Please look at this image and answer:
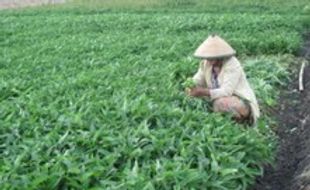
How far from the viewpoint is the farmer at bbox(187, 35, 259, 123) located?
683cm

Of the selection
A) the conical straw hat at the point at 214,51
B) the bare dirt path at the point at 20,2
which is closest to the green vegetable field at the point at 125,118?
the conical straw hat at the point at 214,51

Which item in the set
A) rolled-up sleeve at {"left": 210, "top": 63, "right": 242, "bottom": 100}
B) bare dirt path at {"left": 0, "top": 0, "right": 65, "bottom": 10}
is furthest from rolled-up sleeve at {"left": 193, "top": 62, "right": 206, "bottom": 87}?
bare dirt path at {"left": 0, "top": 0, "right": 65, "bottom": 10}

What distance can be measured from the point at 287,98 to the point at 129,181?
15.8 ft

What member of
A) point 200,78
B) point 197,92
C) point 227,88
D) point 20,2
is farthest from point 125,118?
point 20,2

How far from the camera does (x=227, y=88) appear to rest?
22.4ft

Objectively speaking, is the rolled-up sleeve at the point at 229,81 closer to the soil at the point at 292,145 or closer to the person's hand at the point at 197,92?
the person's hand at the point at 197,92

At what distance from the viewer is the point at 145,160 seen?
5367 mm

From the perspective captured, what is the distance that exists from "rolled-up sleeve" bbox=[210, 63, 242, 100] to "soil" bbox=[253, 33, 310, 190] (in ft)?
2.64

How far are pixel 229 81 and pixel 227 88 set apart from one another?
0.24ft

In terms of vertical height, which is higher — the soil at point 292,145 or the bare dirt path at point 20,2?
the soil at point 292,145

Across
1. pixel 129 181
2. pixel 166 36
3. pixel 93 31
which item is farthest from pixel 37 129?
pixel 93 31

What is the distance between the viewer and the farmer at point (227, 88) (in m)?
6.83

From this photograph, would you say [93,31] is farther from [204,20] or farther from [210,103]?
[210,103]

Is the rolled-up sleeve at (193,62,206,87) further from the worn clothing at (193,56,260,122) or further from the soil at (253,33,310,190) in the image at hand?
the soil at (253,33,310,190)
